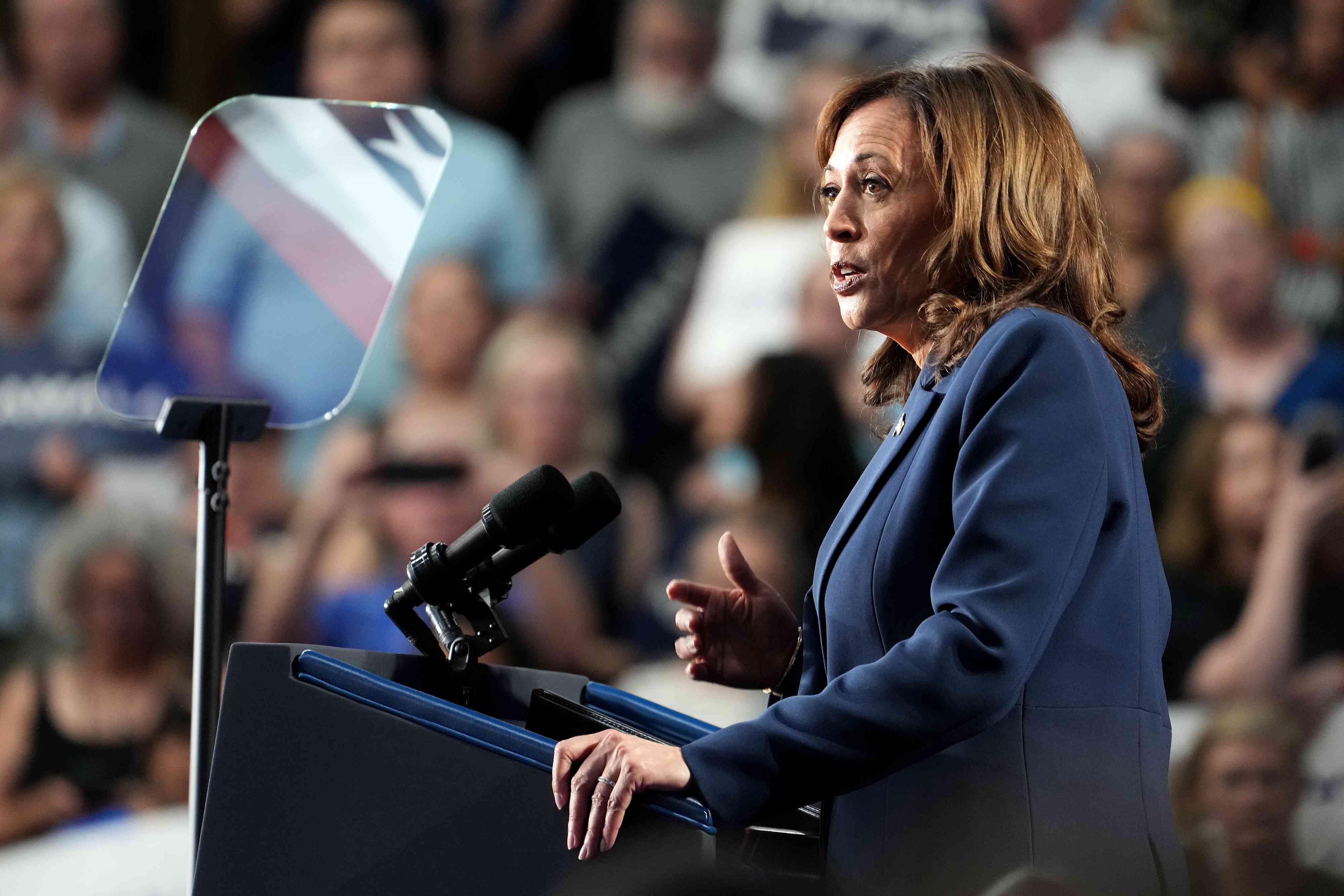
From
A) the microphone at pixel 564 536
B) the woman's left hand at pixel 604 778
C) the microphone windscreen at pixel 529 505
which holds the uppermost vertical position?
the microphone windscreen at pixel 529 505

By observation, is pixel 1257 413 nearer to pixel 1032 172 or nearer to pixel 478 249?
pixel 478 249

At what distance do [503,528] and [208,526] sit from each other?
520 mm

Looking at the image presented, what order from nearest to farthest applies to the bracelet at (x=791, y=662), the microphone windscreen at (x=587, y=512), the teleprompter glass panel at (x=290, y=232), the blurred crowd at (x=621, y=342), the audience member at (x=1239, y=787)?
1. the microphone windscreen at (x=587, y=512)
2. the bracelet at (x=791, y=662)
3. the teleprompter glass panel at (x=290, y=232)
4. the audience member at (x=1239, y=787)
5. the blurred crowd at (x=621, y=342)

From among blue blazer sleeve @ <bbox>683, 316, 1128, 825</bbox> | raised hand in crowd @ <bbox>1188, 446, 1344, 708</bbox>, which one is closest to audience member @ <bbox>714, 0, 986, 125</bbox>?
raised hand in crowd @ <bbox>1188, 446, 1344, 708</bbox>

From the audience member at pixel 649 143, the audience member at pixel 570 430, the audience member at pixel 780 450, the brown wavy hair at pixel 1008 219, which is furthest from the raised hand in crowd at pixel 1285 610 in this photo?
the brown wavy hair at pixel 1008 219

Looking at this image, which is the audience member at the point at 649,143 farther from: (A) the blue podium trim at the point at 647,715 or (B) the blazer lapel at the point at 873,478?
(B) the blazer lapel at the point at 873,478

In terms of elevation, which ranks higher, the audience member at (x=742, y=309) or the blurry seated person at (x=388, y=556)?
the audience member at (x=742, y=309)

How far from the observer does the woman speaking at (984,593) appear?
1288 mm

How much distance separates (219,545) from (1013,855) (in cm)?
107

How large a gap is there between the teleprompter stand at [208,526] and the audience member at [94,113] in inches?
146

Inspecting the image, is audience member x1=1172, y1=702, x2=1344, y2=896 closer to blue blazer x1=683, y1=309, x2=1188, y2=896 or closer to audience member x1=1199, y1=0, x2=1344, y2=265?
audience member x1=1199, y1=0, x2=1344, y2=265

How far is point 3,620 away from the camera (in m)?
4.99

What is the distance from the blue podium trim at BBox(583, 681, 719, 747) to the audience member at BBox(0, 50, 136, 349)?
4.06m

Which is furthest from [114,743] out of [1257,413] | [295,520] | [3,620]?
[1257,413]
